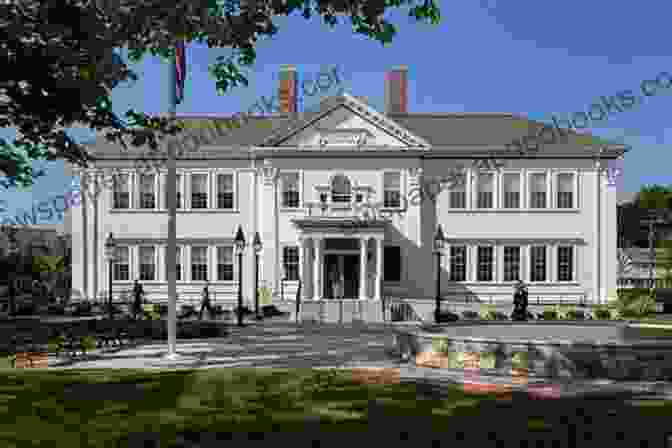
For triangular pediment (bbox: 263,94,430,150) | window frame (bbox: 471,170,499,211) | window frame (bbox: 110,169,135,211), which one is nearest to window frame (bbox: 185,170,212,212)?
window frame (bbox: 110,169,135,211)

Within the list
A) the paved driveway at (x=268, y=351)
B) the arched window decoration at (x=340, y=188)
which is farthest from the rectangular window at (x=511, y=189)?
the paved driveway at (x=268, y=351)

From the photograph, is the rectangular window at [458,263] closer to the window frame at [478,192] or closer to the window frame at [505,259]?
the window frame at [505,259]

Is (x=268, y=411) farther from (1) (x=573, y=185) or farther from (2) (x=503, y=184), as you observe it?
(1) (x=573, y=185)

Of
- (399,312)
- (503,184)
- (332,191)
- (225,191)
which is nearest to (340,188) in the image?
(332,191)

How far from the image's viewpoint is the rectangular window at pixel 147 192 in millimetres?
38031

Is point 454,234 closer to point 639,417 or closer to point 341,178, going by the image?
point 341,178

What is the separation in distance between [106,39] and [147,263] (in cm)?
2962

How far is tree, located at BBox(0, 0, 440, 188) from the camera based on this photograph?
368 inches

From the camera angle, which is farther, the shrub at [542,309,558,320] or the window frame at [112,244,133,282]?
the window frame at [112,244,133,282]

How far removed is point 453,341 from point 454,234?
22235mm

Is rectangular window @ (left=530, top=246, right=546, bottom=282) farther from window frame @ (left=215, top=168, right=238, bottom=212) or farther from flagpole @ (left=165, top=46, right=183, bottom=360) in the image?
flagpole @ (left=165, top=46, right=183, bottom=360)

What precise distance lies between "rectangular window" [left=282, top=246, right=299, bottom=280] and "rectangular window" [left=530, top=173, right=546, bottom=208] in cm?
1271

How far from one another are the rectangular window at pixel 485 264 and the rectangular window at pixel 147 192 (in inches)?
694

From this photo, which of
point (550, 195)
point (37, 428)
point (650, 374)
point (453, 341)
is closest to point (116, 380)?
point (37, 428)
